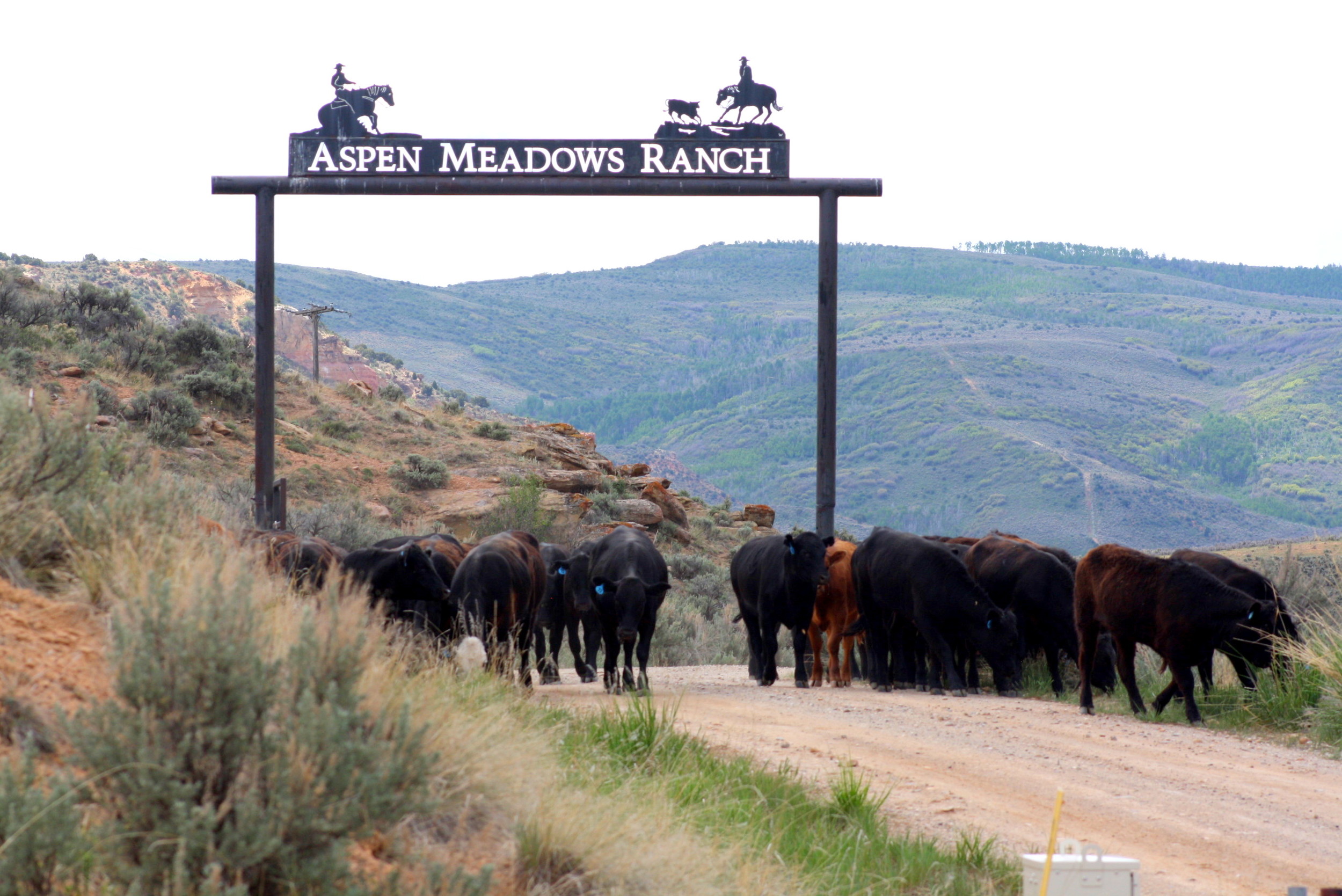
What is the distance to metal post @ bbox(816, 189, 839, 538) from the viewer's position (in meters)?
17.2

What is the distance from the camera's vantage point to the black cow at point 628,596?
12227 mm

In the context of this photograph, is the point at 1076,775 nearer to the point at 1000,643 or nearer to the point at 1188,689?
the point at 1188,689

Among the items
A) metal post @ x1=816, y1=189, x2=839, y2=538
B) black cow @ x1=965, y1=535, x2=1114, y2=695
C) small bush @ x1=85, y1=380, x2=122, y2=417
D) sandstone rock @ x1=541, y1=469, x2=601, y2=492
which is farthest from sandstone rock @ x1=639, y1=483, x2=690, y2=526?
black cow @ x1=965, y1=535, x2=1114, y2=695

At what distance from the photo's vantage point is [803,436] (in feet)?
365

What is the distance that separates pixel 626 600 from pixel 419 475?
21.1 m

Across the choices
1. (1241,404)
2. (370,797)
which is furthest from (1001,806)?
(1241,404)

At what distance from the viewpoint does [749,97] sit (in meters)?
17.6

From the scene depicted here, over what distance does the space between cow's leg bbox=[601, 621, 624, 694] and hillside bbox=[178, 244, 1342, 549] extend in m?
69.4

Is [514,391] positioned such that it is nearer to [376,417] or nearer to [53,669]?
[376,417]

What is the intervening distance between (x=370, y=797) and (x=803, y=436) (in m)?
108

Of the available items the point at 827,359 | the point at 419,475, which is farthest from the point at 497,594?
the point at 419,475

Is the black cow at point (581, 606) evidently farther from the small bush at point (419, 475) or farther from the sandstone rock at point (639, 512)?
the small bush at point (419, 475)

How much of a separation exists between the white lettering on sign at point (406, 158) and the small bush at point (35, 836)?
1470 cm

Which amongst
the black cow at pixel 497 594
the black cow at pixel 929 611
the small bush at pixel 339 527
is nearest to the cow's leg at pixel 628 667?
the black cow at pixel 497 594
